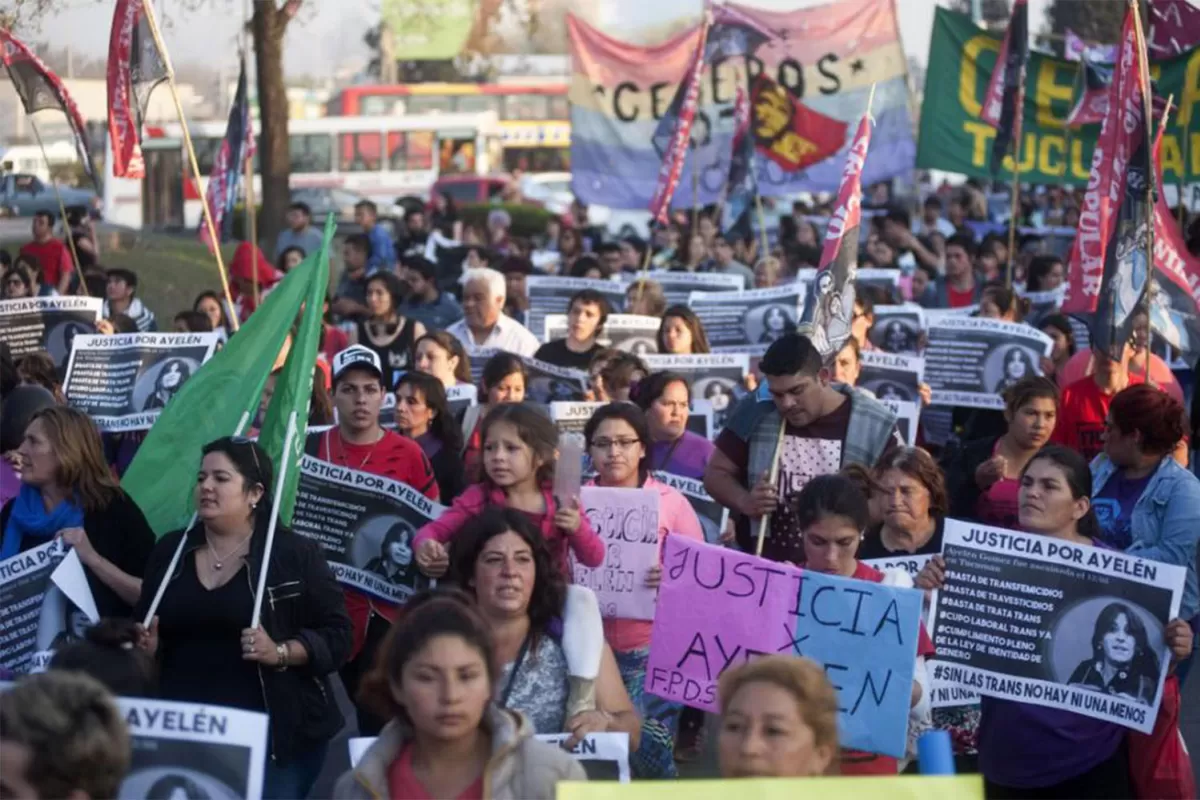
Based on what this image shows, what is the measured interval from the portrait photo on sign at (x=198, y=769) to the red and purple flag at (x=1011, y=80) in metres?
12.9

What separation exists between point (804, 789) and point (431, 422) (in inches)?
219

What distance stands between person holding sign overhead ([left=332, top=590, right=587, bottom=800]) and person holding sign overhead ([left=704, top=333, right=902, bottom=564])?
3228 mm

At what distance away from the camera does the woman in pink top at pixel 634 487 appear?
23.7ft

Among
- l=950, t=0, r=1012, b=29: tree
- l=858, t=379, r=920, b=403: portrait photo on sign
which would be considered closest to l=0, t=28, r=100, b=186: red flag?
l=858, t=379, r=920, b=403: portrait photo on sign

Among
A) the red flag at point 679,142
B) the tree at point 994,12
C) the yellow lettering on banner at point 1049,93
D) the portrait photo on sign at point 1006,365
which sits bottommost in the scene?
the portrait photo on sign at point 1006,365

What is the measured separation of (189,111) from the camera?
52.1m

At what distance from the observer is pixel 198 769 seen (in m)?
4.53

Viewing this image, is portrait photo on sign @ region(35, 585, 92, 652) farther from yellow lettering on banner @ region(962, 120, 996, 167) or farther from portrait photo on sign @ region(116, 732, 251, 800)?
yellow lettering on banner @ region(962, 120, 996, 167)

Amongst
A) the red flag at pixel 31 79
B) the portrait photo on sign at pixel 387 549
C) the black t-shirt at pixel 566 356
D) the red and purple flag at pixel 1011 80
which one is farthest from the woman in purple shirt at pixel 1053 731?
the red and purple flag at pixel 1011 80

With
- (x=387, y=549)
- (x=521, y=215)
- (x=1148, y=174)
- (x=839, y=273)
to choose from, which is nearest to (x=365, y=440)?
(x=387, y=549)

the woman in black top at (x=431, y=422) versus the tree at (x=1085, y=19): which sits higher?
the tree at (x=1085, y=19)

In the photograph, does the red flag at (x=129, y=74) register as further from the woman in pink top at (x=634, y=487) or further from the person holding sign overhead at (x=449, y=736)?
the person holding sign overhead at (x=449, y=736)

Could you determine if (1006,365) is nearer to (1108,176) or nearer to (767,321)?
(1108,176)

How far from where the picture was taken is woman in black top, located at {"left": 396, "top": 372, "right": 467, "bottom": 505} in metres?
8.92
